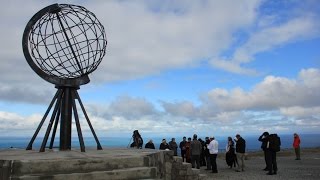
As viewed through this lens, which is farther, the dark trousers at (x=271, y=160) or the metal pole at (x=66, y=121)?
the dark trousers at (x=271, y=160)

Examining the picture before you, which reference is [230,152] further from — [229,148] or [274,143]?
[274,143]

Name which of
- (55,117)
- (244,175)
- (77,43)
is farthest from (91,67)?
(244,175)

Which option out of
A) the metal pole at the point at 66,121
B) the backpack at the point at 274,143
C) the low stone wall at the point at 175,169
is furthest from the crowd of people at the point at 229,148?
the metal pole at the point at 66,121

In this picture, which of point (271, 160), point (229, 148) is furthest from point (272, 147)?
point (229, 148)

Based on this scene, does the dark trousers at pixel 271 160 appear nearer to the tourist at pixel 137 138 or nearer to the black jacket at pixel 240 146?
the black jacket at pixel 240 146

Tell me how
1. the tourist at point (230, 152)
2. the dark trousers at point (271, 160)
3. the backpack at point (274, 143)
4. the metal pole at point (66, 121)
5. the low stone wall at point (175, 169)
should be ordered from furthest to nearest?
the tourist at point (230, 152) < the dark trousers at point (271, 160) < the backpack at point (274, 143) < the metal pole at point (66, 121) < the low stone wall at point (175, 169)

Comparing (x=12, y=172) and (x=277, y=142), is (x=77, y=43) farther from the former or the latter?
(x=277, y=142)

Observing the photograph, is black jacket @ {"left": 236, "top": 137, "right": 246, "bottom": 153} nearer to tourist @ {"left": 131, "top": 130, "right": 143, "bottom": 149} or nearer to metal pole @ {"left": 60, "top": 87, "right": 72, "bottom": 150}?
tourist @ {"left": 131, "top": 130, "right": 143, "bottom": 149}

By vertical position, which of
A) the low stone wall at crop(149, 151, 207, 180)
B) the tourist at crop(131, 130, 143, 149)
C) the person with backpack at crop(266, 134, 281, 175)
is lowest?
the low stone wall at crop(149, 151, 207, 180)

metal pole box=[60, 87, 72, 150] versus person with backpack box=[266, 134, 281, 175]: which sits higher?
metal pole box=[60, 87, 72, 150]

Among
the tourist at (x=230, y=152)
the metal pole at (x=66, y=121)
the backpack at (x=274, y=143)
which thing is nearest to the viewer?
the metal pole at (x=66, y=121)

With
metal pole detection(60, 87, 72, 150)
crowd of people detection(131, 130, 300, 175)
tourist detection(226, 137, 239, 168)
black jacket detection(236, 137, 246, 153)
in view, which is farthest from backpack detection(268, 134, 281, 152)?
metal pole detection(60, 87, 72, 150)

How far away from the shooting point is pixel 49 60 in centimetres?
1312

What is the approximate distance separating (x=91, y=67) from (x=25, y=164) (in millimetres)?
5247
